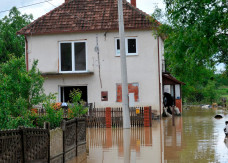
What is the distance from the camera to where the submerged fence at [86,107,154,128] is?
22906 millimetres

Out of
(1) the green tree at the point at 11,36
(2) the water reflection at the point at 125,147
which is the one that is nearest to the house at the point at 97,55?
(2) the water reflection at the point at 125,147

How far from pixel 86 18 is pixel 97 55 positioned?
2.75 metres

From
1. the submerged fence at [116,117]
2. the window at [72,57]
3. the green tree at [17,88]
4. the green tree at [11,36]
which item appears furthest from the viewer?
the green tree at [11,36]

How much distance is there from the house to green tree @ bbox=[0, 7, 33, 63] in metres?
13.0

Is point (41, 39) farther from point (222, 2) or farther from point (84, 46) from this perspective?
point (222, 2)

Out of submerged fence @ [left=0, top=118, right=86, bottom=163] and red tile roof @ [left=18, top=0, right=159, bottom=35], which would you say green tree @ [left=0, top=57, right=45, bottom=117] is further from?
red tile roof @ [left=18, top=0, right=159, bottom=35]

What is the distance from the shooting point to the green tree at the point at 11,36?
144 feet

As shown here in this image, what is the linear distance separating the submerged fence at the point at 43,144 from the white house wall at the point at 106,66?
14.4 meters

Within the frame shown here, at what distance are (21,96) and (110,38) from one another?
52.1ft

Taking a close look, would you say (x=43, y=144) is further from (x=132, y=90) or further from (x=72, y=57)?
(x=72, y=57)

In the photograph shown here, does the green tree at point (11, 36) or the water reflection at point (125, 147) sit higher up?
the green tree at point (11, 36)

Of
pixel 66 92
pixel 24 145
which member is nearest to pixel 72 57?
pixel 66 92

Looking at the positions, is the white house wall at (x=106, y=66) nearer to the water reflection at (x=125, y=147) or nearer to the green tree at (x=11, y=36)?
the water reflection at (x=125, y=147)

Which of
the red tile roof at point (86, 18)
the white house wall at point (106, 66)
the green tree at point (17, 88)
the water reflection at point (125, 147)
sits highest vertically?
the red tile roof at point (86, 18)
